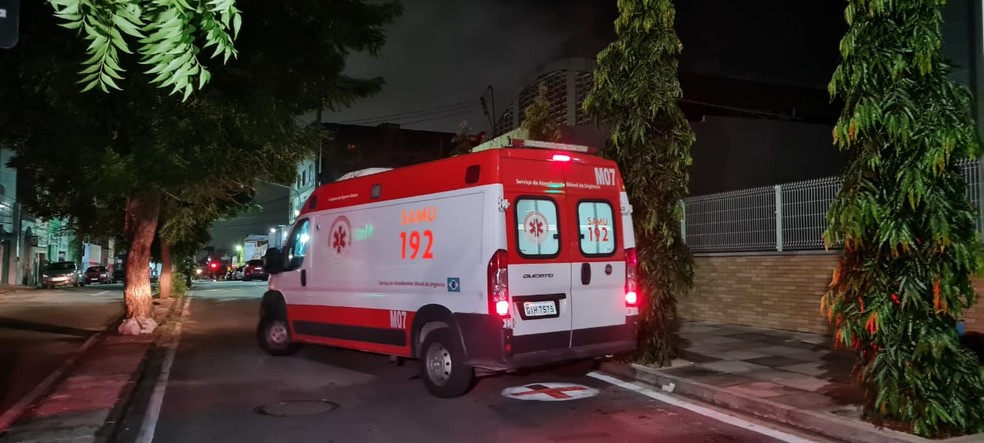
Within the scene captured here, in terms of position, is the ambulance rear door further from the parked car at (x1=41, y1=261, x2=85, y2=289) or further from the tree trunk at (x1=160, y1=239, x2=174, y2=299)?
the parked car at (x1=41, y1=261, x2=85, y2=289)

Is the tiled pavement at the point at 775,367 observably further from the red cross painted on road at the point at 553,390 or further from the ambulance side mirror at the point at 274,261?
the ambulance side mirror at the point at 274,261

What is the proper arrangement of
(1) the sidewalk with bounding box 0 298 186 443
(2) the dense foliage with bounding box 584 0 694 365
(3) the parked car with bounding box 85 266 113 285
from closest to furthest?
(1) the sidewalk with bounding box 0 298 186 443 → (2) the dense foliage with bounding box 584 0 694 365 → (3) the parked car with bounding box 85 266 113 285

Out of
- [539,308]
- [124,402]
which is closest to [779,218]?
[539,308]

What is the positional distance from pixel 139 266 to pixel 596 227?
11.5m

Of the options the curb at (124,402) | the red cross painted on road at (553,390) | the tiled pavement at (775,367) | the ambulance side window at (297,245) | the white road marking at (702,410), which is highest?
the ambulance side window at (297,245)

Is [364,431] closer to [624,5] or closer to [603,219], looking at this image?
[603,219]

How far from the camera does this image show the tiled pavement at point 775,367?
7246 millimetres

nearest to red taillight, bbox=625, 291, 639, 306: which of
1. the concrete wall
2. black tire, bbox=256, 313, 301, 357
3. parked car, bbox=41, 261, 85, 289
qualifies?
the concrete wall

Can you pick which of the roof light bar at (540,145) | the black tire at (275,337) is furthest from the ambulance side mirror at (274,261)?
the roof light bar at (540,145)

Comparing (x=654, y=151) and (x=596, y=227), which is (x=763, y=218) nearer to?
(x=654, y=151)

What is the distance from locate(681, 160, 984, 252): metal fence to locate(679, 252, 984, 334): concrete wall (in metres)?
0.27

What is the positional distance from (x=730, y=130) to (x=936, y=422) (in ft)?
50.8

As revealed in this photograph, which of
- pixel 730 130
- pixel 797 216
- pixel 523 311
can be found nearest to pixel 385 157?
pixel 730 130

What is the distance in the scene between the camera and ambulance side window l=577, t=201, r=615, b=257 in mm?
7902
